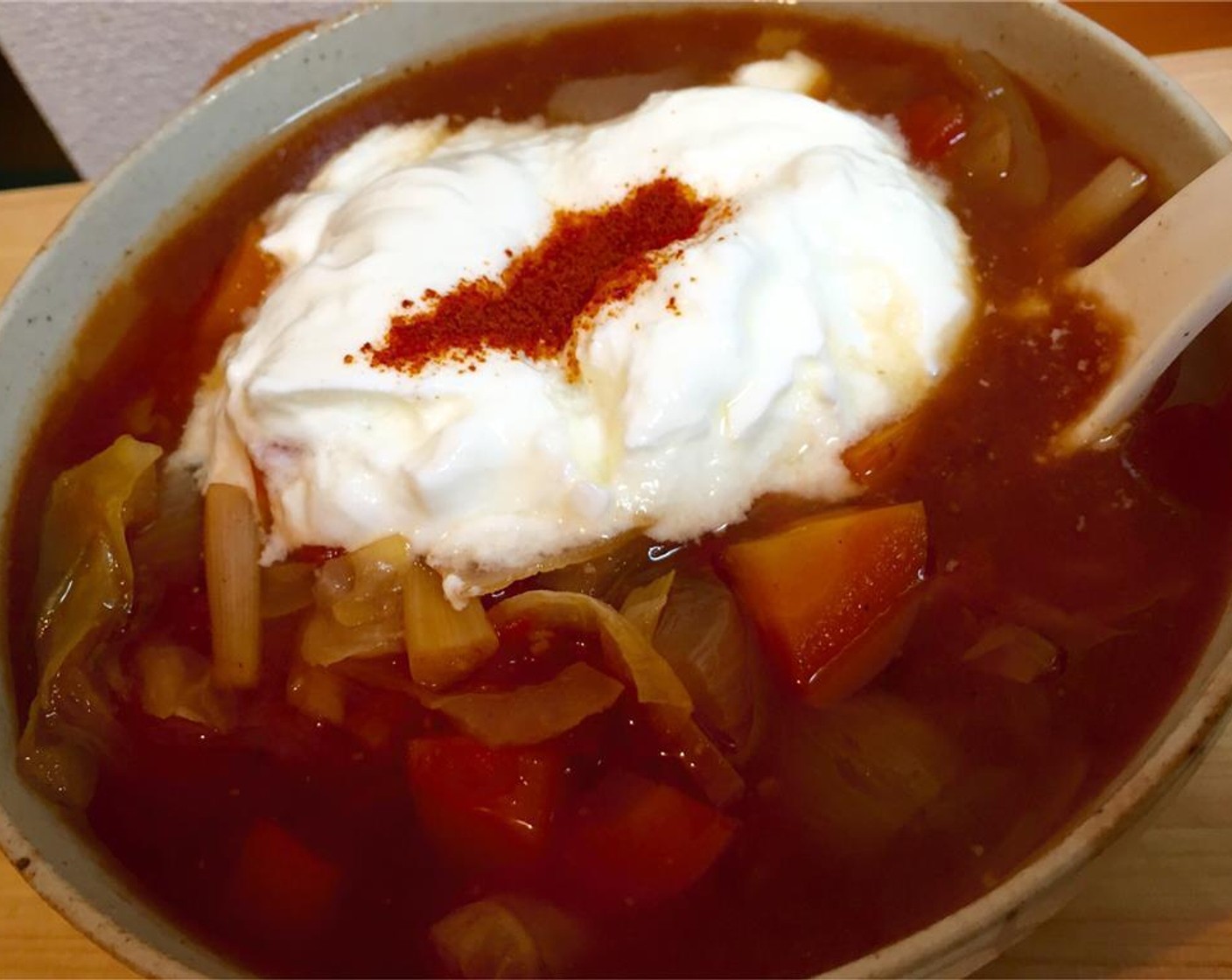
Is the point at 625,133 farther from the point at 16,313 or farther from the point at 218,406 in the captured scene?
the point at 16,313

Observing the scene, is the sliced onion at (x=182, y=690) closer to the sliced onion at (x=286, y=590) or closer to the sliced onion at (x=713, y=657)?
the sliced onion at (x=286, y=590)

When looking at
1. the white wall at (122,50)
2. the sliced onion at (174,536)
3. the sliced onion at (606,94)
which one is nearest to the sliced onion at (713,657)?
the sliced onion at (174,536)

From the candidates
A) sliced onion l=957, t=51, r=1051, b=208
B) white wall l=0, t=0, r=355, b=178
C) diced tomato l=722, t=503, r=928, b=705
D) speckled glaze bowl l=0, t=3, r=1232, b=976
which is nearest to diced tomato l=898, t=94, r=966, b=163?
sliced onion l=957, t=51, r=1051, b=208

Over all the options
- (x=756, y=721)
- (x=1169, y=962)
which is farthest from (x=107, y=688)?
(x=1169, y=962)

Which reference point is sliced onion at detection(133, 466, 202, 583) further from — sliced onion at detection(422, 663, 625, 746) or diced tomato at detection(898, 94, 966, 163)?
diced tomato at detection(898, 94, 966, 163)

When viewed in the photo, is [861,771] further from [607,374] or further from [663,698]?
[607,374]

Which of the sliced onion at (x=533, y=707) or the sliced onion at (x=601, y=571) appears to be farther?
the sliced onion at (x=601, y=571)
